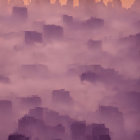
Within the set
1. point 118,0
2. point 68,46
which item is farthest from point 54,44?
point 118,0

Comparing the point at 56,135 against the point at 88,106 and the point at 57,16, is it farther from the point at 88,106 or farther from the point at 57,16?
the point at 57,16

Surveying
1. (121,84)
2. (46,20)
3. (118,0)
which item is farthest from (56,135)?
(118,0)

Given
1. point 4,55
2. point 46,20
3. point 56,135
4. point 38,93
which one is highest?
point 46,20

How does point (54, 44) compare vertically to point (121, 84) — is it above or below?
above

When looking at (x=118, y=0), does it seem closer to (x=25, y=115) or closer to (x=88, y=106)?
(x=88, y=106)

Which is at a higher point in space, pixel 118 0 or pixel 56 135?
pixel 118 0

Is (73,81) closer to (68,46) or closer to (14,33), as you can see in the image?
(68,46)

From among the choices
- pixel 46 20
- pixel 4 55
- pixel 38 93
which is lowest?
pixel 38 93
